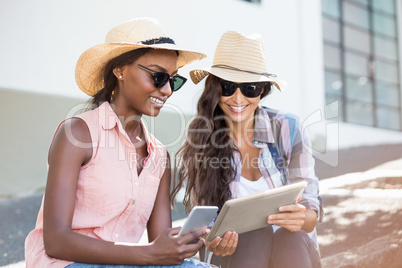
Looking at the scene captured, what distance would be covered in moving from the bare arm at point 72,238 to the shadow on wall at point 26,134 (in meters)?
3.75

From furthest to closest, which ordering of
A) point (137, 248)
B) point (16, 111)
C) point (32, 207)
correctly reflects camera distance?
point (16, 111) → point (32, 207) → point (137, 248)

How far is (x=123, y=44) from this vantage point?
2.24 metres

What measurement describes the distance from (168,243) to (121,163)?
432 millimetres

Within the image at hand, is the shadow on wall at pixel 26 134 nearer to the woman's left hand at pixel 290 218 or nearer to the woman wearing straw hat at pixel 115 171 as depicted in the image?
the woman wearing straw hat at pixel 115 171

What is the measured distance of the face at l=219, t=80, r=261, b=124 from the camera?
3.00m

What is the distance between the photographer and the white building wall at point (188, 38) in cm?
583

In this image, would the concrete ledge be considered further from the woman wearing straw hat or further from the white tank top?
the woman wearing straw hat

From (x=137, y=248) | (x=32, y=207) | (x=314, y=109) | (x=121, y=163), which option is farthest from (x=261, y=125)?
(x=314, y=109)

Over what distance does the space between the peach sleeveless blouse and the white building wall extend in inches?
49.9

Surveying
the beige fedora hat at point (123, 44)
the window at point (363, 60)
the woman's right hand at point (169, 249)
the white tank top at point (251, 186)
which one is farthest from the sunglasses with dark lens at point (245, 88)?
the window at point (363, 60)

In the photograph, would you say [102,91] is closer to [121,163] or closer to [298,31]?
[121,163]

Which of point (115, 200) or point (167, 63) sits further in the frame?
point (167, 63)

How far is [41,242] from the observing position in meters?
2.04

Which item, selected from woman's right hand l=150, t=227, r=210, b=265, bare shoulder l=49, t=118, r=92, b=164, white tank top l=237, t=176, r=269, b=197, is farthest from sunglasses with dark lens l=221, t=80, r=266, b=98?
woman's right hand l=150, t=227, r=210, b=265
